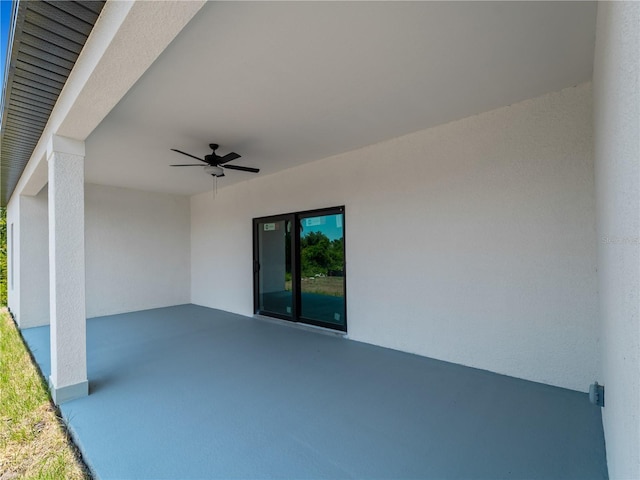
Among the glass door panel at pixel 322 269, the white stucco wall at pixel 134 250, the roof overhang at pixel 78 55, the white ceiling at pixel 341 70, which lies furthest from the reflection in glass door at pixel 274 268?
the roof overhang at pixel 78 55

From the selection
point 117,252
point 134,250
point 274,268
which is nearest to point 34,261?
point 117,252

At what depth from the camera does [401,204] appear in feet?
13.3

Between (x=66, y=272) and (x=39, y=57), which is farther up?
(x=39, y=57)

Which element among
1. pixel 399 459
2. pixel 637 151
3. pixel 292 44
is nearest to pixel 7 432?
pixel 399 459

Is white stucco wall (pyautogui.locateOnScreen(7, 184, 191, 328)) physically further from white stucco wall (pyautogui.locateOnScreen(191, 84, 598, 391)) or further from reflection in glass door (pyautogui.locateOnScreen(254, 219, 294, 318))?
white stucco wall (pyautogui.locateOnScreen(191, 84, 598, 391))

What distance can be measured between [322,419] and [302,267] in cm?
313

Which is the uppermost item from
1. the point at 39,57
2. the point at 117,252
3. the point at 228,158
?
the point at 39,57

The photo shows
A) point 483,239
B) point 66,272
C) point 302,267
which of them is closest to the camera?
point 66,272

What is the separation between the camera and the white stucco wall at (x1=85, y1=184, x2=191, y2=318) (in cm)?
637

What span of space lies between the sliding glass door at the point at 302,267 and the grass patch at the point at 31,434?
3341 mm

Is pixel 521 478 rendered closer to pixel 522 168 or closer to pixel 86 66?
pixel 522 168

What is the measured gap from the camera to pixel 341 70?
2506 mm

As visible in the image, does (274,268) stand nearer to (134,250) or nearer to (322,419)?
(134,250)

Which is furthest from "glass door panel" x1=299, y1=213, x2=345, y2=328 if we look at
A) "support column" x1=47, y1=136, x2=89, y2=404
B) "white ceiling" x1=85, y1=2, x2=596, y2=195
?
"support column" x1=47, y1=136, x2=89, y2=404
